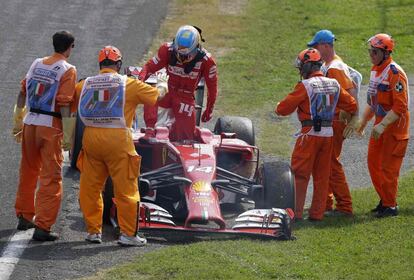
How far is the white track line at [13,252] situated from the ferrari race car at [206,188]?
3.23 feet

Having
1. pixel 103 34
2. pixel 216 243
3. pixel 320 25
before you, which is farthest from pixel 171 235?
pixel 320 25

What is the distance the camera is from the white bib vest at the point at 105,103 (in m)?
11.2

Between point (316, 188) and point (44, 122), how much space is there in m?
3.24

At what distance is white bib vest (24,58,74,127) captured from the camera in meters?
11.5

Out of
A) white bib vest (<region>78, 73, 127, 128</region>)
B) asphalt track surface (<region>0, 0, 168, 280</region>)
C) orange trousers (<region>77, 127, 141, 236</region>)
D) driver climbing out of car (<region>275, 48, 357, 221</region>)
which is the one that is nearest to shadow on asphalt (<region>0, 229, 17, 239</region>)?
asphalt track surface (<region>0, 0, 168, 280</region>)

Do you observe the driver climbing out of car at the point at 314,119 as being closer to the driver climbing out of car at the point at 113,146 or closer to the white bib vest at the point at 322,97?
the white bib vest at the point at 322,97

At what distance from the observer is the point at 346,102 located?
41.4ft

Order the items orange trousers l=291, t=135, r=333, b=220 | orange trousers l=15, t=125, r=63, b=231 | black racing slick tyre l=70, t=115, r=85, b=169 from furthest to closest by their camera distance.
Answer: black racing slick tyre l=70, t=115, r=85, b=169 → orange trousers l=291, t=135, r=333, b=220 → orange trousers l=15, t=125, r=63, b=231

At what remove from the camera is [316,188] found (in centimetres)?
1267

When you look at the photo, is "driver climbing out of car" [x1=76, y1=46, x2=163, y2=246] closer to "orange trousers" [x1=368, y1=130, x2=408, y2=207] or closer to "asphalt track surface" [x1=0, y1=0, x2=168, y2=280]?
"asphalt track surface" [x1=0, y1=0, x2=168, y2=280]

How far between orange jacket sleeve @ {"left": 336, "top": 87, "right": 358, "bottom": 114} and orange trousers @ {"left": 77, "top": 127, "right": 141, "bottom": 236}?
266 cm

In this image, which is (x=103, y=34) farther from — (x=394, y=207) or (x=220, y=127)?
(x=394, y=207)

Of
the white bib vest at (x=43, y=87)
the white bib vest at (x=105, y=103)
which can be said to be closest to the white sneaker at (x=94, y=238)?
the white bib vest at (x=105, y=103)

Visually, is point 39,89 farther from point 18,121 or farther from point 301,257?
point 301,257
